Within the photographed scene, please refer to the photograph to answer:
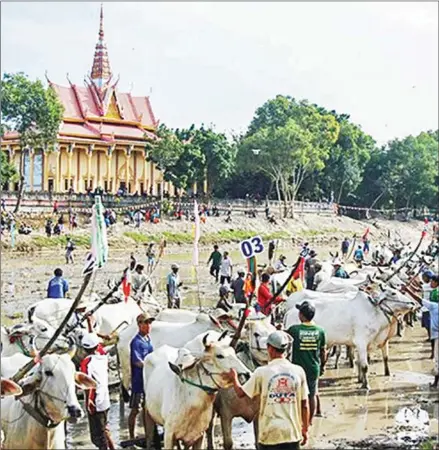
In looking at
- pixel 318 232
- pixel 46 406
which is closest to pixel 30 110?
pixel 318 232

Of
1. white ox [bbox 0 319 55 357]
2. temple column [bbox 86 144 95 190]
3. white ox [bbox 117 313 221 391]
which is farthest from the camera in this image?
temple column [bbox 86 144 95 190]

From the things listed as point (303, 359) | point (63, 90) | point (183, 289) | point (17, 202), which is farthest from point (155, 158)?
point (303, 359)

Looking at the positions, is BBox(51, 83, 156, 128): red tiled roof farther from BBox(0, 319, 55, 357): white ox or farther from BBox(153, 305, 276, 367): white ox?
BBox(153, 305, 276, 367): white ox

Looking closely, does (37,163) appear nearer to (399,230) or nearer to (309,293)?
(399,230)

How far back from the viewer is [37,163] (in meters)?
48.2

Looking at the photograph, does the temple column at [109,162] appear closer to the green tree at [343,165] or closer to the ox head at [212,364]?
the green tree at [343,165]

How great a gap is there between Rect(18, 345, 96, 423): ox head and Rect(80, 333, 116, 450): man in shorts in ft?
4.80

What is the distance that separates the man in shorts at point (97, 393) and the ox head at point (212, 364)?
0.94 meters

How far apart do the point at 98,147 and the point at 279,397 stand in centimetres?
4466

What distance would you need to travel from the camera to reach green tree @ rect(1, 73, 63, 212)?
35.3 m

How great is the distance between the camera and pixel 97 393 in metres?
7.31

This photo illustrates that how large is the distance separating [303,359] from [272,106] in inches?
1698

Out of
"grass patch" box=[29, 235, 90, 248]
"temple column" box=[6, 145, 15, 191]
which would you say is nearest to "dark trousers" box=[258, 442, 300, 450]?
"grass patch" box=[29, 235, 90, 248]

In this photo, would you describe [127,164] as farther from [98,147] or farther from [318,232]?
[318,232]
